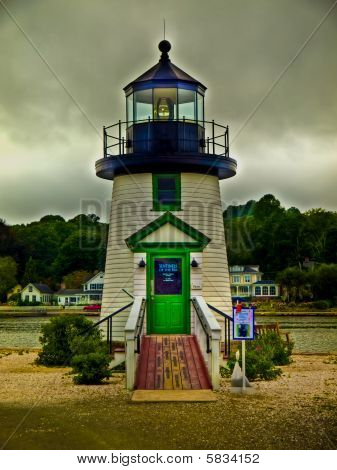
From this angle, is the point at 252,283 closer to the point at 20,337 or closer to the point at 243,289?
the point at 243,289

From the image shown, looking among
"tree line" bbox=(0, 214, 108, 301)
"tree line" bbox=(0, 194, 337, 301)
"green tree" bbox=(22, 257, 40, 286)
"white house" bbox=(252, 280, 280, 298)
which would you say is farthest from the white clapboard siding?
"green tree" bbox=(22, 257, 40, 286)

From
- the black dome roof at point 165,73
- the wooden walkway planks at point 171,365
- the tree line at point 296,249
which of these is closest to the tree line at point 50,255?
the tree line at point 296,249

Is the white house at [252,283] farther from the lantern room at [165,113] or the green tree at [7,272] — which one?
the lantern room at [165,113]

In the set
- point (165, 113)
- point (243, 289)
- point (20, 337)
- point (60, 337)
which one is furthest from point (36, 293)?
point (165, 113)

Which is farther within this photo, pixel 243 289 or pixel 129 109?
pixel 243 289

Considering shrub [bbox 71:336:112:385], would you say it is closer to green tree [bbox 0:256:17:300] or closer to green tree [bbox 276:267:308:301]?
green tree [bbox 276:267:308:301]

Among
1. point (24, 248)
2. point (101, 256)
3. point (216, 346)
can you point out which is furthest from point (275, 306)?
point (216, 346)

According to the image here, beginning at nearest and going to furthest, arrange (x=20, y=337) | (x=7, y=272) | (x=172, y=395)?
(x=172, y=395), (x=20, y=337), (x=7, y=272)

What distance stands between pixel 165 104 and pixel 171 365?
8181 millimetres

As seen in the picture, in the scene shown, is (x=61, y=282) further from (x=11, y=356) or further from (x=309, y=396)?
(x=309, y=396)

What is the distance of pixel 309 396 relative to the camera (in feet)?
44.3

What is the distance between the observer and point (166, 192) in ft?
67.8

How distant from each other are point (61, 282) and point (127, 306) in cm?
9865

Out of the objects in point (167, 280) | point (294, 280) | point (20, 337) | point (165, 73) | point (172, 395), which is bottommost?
point (172, 395)
